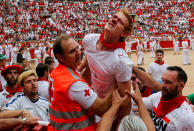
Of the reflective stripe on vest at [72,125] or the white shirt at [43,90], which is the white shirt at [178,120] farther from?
the white shirt at [43,90]

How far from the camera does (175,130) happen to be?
230 cm

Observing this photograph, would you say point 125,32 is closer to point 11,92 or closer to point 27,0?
point 11,92

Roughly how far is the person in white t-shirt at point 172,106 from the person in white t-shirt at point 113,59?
500 mm

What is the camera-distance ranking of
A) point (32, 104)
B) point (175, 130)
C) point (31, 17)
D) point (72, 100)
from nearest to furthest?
point (72, 100) < point (175, 130) < point (32, 104) < point (31, 17)

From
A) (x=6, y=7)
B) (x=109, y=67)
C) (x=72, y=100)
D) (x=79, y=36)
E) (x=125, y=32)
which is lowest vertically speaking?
(x=79, y=36)

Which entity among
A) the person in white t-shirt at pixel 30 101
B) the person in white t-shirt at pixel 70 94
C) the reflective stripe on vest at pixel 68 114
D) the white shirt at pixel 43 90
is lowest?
the white shirt at pixel 43 90

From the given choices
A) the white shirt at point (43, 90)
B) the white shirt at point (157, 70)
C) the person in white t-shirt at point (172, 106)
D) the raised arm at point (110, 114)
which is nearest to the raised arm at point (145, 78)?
the person in white t-shirt at point (172, 106)

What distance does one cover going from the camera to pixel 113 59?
211cm

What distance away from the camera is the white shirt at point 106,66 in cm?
201

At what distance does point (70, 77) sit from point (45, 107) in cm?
163

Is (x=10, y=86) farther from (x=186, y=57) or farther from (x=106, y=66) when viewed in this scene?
(x=186, y=57)

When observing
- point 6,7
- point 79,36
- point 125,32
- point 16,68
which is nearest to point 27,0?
point 6,7

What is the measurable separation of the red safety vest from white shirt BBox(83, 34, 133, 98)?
0.42 m

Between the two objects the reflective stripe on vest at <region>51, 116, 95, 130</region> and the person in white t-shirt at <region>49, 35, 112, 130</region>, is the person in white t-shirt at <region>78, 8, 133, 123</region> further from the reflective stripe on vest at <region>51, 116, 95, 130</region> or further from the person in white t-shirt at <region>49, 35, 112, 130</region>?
the reflective stripe on vest at <region>51, 116, 95, 130</region>
